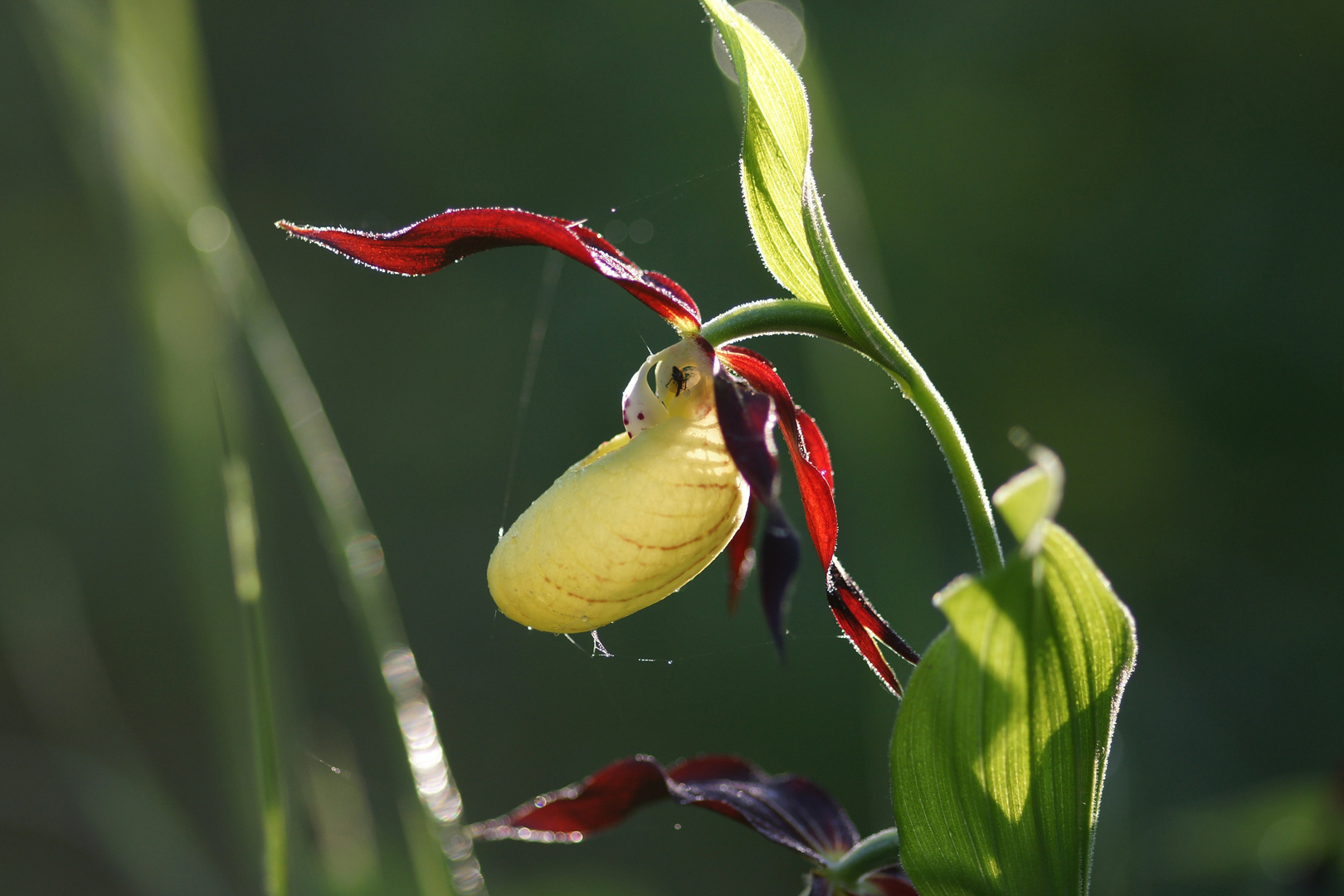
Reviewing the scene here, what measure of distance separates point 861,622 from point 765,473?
14 cm

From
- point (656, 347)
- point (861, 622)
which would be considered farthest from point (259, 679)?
point (656, 347)

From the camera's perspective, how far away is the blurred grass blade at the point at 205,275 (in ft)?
2.04

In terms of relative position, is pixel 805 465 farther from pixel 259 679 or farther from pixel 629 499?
pixel 259 679

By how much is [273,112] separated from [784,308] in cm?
339

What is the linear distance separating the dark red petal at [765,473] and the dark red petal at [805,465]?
0.03m

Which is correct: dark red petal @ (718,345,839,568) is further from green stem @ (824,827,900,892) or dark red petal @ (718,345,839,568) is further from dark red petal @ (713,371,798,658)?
green stem @ (824,827,900,892)

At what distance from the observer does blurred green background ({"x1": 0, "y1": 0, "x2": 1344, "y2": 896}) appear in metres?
2.18

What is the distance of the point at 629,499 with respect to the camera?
19.8 inches

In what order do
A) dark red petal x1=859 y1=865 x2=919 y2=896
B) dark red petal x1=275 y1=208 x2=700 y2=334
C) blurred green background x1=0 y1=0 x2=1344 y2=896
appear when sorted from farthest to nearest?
blurred green background x1=0 y1=0 x2=1344 y2=896 < dark red petal x1=859 y1=865 x2=919 y2=896 < dark red petal x1=275 y1=208 x2=700 y2=334

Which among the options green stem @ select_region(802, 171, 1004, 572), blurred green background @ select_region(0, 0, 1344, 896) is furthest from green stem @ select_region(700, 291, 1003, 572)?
blurred green background @ select_region(0, 0, 1344, 896)

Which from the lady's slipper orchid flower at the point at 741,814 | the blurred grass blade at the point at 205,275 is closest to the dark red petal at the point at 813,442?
the lady's slipper orchid flower at the point at 741,814

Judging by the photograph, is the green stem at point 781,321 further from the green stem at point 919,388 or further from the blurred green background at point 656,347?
the blurred green background at point 656,347

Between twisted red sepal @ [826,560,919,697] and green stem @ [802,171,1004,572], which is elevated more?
green stem @ [802,171,1004,572]

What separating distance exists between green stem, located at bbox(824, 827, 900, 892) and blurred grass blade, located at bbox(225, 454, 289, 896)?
0.34 meters
